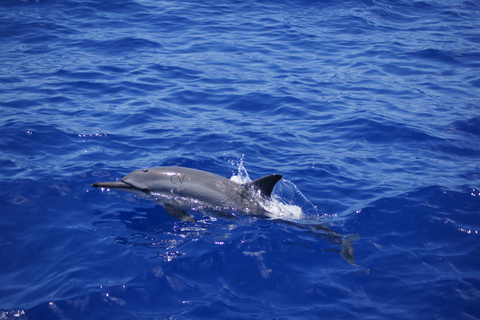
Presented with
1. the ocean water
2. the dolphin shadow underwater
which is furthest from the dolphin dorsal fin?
the ocean water

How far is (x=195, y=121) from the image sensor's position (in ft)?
41.6

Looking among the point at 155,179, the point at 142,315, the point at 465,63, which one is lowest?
the point at 142,315

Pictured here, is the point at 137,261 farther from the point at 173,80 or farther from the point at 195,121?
the point at 173,80

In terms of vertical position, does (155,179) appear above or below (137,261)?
above

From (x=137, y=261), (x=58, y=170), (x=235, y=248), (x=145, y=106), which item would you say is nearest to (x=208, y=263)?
(x=235, y=248)

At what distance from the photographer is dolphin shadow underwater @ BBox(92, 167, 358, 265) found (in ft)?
27.9

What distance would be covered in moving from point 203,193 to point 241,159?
2502mm

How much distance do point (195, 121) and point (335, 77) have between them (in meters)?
6.16

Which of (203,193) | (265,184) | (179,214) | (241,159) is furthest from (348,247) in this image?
(241,159)

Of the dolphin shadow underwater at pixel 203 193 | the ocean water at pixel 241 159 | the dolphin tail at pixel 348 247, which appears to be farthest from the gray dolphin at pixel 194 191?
the dolphin tail at pixel 348 247

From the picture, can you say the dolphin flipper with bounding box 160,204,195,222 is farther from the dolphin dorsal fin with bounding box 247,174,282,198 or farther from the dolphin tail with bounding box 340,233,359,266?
the dolphin tail with bounding box 340,233,359,266

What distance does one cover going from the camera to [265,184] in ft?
27.6

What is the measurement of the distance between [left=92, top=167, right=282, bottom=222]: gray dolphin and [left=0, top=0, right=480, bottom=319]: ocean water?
0.27m

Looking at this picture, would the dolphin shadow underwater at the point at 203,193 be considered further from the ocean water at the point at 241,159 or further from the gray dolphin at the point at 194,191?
the ocean water at the point at 241,159
